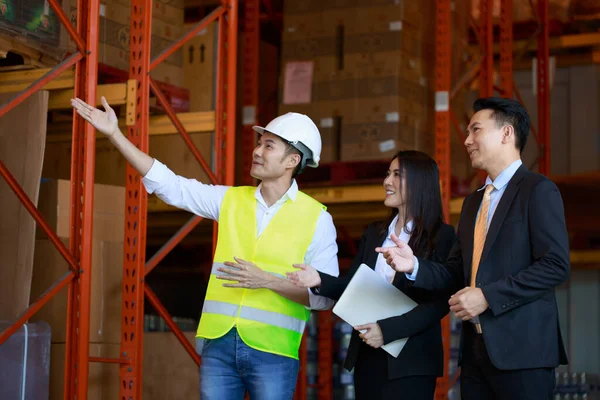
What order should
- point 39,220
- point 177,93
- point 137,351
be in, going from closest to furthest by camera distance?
point 39,220 < point 137,351 < point 177,93

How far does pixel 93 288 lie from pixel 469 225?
2600mm

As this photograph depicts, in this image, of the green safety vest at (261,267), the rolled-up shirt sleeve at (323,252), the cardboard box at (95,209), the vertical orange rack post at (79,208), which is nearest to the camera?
the green safety vest at (261,267)

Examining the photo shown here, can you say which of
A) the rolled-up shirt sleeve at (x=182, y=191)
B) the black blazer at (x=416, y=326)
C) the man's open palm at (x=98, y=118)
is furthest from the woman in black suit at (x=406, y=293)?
the man's open palm at (x=98, y=118)

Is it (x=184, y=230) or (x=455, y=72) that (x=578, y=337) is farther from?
(x=184, y=230)

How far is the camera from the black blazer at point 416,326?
3.87 metres

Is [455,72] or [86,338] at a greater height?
[455,72]

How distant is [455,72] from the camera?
8.36m

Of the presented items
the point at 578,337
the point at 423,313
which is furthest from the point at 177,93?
the point at 578,337

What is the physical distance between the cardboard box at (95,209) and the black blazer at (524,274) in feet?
8.89

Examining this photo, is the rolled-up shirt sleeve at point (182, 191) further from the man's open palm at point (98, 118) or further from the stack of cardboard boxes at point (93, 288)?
the stack of cardboard boxes at point (93, 288)

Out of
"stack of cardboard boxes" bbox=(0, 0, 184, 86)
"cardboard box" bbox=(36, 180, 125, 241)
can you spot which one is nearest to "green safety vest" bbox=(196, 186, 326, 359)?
"stack of cardboard boxes" bbox=(0, 0, 184, 86)

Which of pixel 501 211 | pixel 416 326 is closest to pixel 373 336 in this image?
pixel 416 326

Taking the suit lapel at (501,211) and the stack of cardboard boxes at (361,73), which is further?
the stack of cardboard boxes at (361,73)

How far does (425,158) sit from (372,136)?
3.13m
